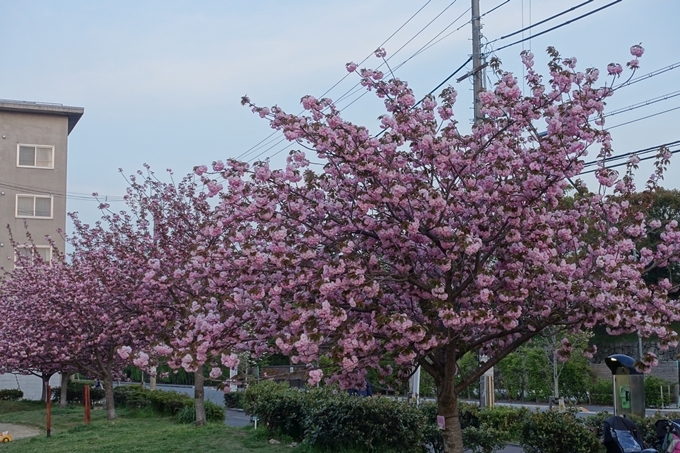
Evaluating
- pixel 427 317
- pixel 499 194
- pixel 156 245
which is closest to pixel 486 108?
pixel 499 194

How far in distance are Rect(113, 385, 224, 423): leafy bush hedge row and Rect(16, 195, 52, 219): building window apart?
13288 mm

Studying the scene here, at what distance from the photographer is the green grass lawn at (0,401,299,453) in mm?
14234

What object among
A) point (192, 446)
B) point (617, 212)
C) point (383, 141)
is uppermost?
point (383, 141)

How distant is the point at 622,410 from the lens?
1255cm

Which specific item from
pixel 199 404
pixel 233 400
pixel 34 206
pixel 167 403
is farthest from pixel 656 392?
pixel 34 206

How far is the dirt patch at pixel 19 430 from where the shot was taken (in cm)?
2019

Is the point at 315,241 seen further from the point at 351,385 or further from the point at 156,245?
the point at 156,245

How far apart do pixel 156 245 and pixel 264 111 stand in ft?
37.0

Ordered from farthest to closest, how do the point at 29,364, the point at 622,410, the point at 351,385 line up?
the point at 29,364 < the point at 622,410 < the point at 351,385

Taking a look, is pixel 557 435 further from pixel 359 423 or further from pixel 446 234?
pixel 446 234

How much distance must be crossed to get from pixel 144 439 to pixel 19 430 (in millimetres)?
7675

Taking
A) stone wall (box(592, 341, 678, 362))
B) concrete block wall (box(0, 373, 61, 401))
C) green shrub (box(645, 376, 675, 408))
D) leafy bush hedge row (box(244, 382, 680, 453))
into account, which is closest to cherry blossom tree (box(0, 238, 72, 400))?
leafy bush hedge row (box(244, 382, 680, 453))

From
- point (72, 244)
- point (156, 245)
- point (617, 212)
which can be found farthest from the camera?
point (72, 244)

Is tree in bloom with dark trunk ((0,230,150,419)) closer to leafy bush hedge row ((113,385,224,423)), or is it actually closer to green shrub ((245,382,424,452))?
leafy bush hedge row ((113,385,224,423))
